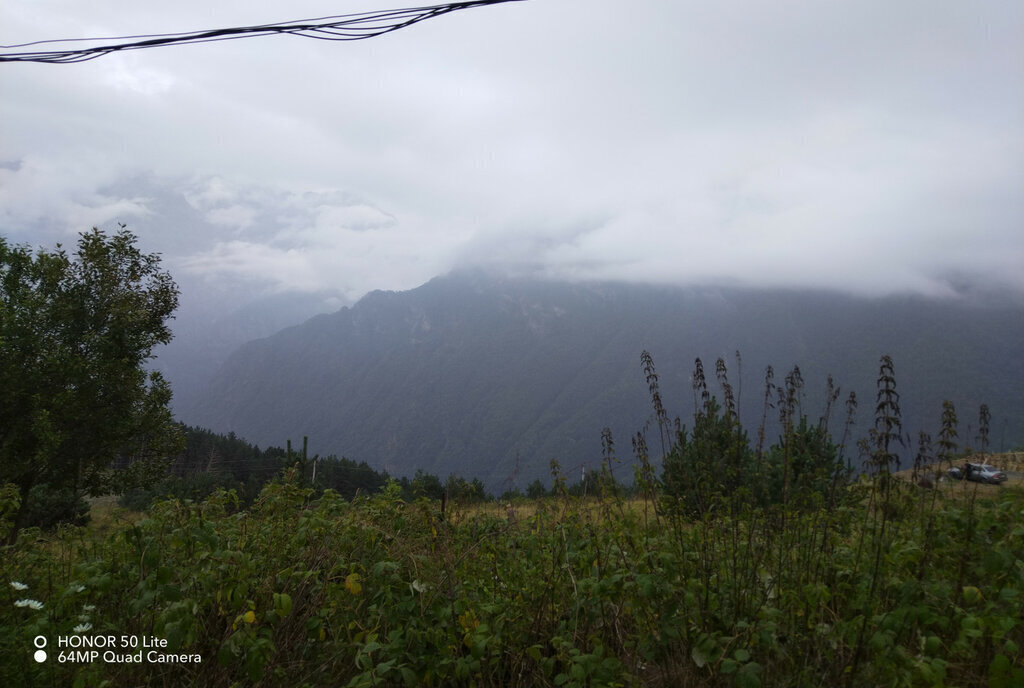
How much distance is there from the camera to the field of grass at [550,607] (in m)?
2.68

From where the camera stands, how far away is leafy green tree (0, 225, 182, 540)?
16.6 m

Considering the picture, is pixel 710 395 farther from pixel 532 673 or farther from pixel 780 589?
pixel 532 673

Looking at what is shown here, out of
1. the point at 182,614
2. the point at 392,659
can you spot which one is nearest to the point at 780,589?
the point at 392,659

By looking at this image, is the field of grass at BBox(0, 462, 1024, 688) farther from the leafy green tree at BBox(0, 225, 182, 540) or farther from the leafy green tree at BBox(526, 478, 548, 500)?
the leafy green tree at BBox(0, 225, 182, 540)

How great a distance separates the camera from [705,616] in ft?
9.48

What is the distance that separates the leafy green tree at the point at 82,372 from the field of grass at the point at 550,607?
16096 mm

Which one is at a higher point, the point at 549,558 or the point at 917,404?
the point at 549,558

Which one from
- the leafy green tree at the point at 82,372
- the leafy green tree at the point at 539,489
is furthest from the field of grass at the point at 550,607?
the leafy green tree at the point at 82,372

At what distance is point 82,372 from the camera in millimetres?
17312

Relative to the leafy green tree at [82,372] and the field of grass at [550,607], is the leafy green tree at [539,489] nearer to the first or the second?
the field of grass at [550,607]

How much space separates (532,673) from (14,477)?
66.5 ft

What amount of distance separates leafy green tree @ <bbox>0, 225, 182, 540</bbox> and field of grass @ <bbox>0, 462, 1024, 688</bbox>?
16.1 metres

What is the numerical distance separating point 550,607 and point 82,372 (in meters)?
19.5

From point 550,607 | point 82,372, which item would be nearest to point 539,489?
point 550,607
